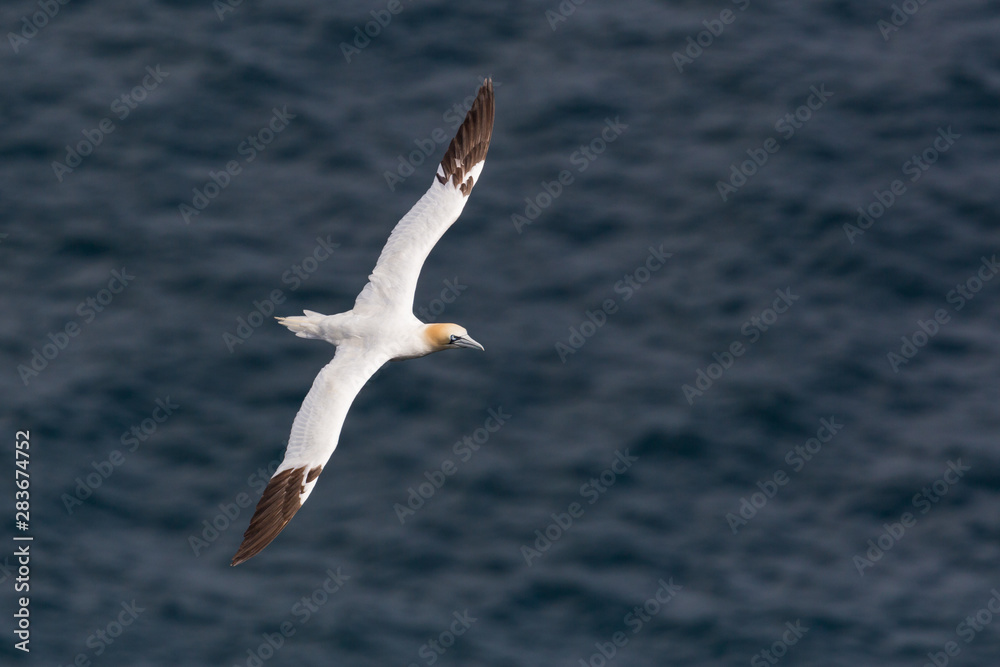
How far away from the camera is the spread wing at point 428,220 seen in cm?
3222

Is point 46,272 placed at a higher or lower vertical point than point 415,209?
lower

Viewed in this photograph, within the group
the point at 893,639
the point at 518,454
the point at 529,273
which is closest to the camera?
the point at 893,639

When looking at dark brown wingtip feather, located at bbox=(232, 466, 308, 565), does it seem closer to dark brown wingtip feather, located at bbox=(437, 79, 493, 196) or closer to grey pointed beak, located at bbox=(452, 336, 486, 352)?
grey pointed beak, located at bbox=(452, 336, 486, 352)

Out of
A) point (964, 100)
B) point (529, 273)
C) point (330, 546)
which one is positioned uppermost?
point (964, 100)

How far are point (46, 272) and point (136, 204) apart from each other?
2480mm

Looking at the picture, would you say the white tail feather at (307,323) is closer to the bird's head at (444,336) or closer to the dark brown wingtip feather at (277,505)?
the bird's head at (444,336)

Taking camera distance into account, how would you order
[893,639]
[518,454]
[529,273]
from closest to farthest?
[893,639], [518,454], [529,273]

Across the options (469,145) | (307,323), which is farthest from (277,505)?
(469,145)

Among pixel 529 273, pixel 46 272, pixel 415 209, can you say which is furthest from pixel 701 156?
pixel 46 272

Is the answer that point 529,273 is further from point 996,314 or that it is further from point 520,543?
point 996,314

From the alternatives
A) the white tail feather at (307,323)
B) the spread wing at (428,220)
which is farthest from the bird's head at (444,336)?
the white tail feather at (307,323)

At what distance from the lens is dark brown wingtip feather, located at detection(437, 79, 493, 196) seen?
1321 inches

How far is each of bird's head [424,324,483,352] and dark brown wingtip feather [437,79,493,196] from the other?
3.28 meters

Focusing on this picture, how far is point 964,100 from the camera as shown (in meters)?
40.2
